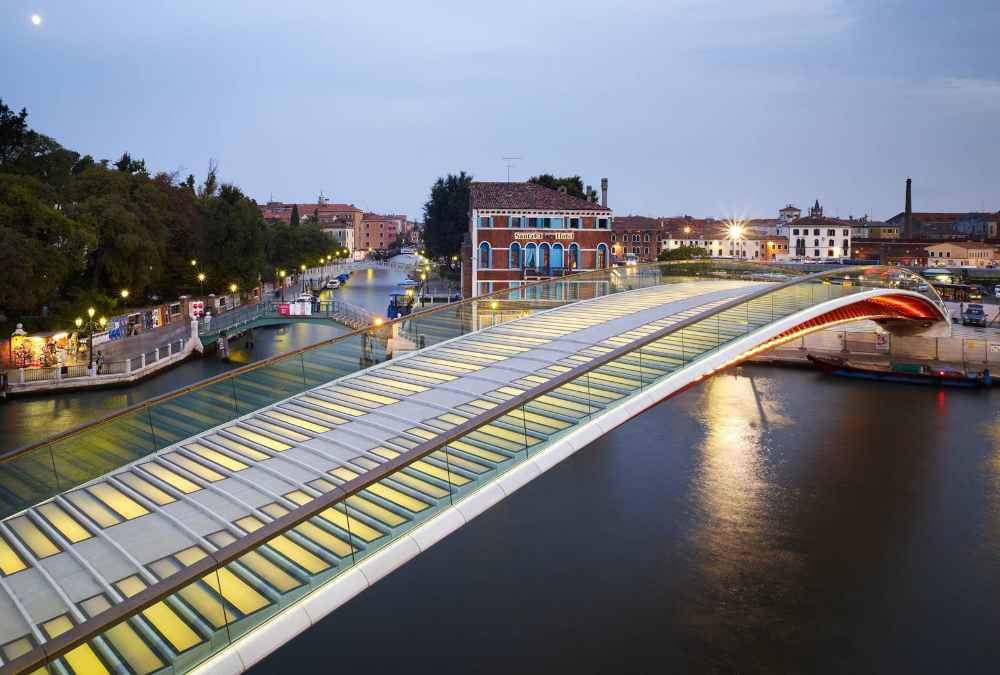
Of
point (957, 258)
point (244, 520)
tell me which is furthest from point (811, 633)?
point (957, 258)

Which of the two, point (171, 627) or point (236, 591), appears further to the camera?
point (236, 591)

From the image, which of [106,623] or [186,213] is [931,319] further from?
[186,213]

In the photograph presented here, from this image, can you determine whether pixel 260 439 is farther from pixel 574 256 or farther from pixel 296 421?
pixel 574 256

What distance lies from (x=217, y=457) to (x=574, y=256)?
27341 millimetres

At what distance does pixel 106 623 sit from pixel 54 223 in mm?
20399

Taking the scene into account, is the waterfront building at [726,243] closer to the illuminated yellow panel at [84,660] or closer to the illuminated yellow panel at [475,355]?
the illuminated yellow panel at [475,355]

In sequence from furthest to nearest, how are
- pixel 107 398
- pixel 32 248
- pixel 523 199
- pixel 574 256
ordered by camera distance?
pixel 574 256 < pixel 523 199 < pixel 32 248 < pixel 107 398

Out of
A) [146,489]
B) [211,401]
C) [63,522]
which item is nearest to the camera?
[63,522]

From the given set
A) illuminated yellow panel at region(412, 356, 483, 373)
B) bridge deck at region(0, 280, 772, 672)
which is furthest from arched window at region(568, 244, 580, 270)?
illuminated yellow panel at region(412, 356, 483, 373)

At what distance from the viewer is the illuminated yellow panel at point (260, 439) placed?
328 inches

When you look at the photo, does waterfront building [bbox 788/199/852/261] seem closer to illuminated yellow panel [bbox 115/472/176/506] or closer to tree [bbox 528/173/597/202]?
tree [bbox 528/173/597/202]

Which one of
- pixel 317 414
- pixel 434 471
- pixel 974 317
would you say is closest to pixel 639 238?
pixel 974 317

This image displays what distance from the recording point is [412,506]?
700 centimetres

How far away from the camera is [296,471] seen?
7637 mm
